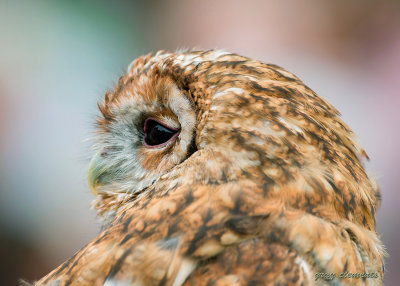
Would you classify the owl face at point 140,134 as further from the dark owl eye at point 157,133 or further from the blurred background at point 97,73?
the blurred background at point 97,73

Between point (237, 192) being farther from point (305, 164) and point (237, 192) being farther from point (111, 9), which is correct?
point (111, 9)

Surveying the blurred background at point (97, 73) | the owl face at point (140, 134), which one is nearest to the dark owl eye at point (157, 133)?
the owl face at point (140, 134)

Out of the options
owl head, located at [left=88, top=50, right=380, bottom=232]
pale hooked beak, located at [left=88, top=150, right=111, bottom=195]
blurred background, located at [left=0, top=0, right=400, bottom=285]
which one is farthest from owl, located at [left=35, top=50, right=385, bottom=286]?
blurred background, located at [left=0, top=0, right=400, bottom=285]

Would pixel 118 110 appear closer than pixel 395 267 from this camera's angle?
Yes

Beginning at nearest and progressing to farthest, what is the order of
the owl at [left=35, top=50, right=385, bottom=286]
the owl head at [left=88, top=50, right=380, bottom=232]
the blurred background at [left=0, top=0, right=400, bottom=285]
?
the owl at [left=35, top=50, right=385, bottom=286]
the owl head at [left=88, top=50, right=380, bottom=232]
the blurred background at [left=0, top=0, right=400, bottom=285]

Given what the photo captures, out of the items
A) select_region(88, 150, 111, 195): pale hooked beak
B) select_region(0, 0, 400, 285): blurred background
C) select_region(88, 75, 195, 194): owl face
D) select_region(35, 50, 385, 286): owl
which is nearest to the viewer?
select_region(35, 50, 385, 286): owl

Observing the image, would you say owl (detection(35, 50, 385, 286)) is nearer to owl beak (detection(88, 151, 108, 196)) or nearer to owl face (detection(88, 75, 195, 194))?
owl face (detection(88, 75, 195, 194))

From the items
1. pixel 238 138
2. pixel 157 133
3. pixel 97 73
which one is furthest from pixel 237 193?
pixel 97 73

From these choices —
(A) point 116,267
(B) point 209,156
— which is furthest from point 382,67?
(A) point 116,267
